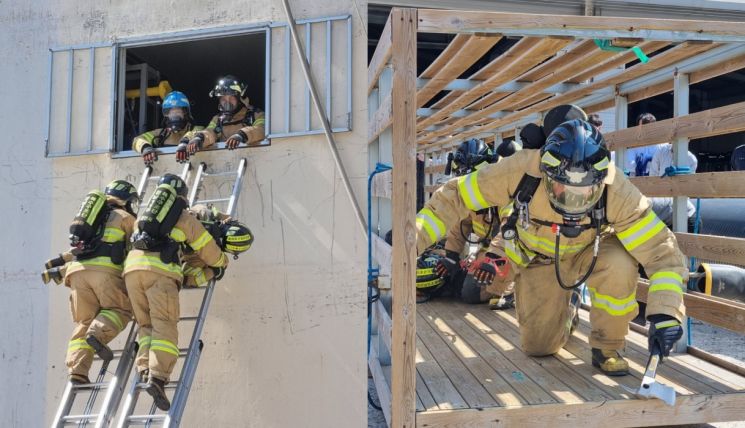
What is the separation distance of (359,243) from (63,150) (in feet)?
9.15

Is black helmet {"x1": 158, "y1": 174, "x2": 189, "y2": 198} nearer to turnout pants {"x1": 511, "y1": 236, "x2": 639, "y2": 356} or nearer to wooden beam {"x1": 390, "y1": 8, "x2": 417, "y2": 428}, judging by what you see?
wooden beam {"x1": 390, "y1": 8, "x2": 417, "y2": 428}

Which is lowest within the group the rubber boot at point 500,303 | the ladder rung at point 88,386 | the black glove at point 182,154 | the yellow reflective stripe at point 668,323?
the ladder rung at point 88,386

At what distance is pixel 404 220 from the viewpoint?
2758 millimetres

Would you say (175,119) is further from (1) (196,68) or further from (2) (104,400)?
(1) (196,68)

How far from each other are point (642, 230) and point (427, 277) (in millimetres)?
2511

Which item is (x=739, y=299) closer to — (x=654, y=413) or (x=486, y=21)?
(x=654, y=413)

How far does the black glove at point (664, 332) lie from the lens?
9.46 ft

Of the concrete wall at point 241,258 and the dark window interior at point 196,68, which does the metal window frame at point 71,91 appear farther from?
the dark window interior at point 196,68

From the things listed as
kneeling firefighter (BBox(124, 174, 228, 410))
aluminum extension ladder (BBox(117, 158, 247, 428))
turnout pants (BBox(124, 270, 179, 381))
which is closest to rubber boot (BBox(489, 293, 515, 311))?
aluminum extension ladder (BBox(117, 158, 247, 428))

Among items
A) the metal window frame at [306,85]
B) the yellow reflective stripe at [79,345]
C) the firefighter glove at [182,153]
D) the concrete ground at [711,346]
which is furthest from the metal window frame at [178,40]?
the concrete ground at [711,346]

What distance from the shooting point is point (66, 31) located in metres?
4.86

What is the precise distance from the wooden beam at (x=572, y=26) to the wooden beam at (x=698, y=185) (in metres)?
1.05

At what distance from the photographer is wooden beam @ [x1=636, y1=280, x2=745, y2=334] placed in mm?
3553

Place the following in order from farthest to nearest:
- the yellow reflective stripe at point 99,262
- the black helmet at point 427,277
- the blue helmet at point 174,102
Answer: the black helmet at point 427,277
the blue helmet at point 174,102
the yellow reflective stripe at point 99,262
